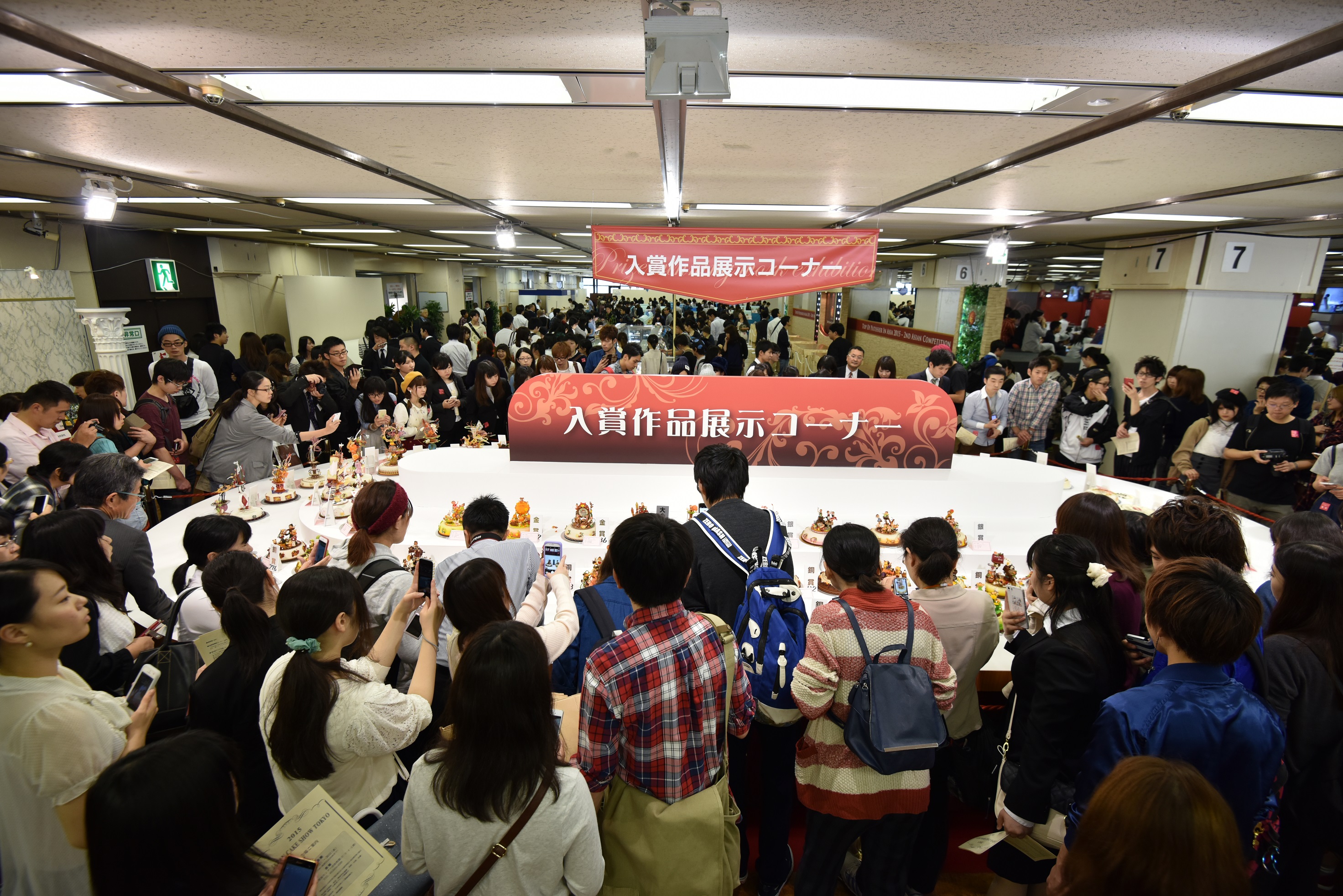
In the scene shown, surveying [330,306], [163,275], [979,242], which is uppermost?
[979,242]

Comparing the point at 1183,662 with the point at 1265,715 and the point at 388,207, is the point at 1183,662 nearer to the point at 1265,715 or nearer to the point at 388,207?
the point at 1265,715

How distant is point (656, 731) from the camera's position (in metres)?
1.61

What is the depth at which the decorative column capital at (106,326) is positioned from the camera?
721 cm

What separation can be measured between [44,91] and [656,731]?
3476mm

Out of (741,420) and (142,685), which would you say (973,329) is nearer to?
(741,420)

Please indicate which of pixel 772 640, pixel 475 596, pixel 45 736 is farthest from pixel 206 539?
pixel 772 640

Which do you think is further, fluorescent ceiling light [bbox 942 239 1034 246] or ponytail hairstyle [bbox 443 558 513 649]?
fluorescent ceiling light [bbox 942 239 1034 246]

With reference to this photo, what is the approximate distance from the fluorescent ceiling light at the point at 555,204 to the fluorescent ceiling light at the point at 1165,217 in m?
4.44

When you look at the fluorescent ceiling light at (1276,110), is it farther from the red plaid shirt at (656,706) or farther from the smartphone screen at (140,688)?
the smartphone screen at (140,688)

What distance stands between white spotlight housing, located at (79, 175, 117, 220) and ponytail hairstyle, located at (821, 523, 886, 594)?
5.19m

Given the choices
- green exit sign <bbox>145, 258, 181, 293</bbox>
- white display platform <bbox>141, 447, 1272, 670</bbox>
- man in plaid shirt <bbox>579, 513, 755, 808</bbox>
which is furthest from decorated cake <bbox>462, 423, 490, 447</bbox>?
green exit sign <bbox>145, 258, 181, 293</bbox>

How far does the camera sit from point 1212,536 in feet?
7.04

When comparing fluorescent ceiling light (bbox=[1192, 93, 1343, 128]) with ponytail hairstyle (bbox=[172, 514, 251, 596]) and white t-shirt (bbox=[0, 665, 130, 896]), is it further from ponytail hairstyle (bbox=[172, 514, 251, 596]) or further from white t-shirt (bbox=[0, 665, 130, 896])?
white t-shirt (bbox=[0, 665, 130, 896])

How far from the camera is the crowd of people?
1299mm
